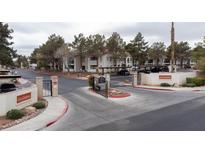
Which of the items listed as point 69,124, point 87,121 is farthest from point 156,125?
point 69,124

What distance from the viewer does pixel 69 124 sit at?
1213 centimetres

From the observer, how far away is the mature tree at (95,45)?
5700cm

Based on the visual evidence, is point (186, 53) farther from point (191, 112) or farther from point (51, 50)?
point (191, 112)

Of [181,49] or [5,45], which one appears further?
[181,49]

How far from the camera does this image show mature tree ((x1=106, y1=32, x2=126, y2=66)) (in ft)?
188

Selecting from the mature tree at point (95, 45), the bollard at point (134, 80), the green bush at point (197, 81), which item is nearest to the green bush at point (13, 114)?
the bollard at point (134, 80)

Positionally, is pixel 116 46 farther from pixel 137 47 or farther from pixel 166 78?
pixel 166 78

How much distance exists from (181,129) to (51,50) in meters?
62.5

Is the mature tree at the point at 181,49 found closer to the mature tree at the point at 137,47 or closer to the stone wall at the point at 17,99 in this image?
the mature tree at the point at 137,47

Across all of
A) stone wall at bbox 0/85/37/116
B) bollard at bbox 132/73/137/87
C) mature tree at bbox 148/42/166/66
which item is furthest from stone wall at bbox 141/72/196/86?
mature tree at bbox 148/42/166/66

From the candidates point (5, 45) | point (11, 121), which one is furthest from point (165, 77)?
point (5, 45)

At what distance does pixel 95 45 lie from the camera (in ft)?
188

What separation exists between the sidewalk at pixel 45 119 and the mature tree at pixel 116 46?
41.6 m

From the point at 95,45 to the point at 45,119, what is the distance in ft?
149
